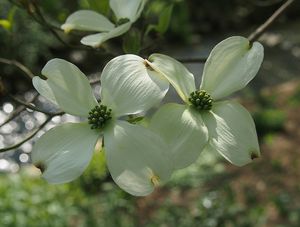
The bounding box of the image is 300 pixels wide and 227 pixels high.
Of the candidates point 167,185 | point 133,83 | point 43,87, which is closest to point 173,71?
point 133,83

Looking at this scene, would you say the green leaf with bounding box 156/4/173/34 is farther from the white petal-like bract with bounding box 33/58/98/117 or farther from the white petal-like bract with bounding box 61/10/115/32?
the white petal-like bract with bounding box 33/58/98/117

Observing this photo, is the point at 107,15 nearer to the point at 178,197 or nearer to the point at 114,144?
the point at 114,144

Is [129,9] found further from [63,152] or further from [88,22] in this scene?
[63,152]

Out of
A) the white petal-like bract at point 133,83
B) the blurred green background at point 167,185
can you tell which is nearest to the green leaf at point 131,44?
the blurred green background at point 167,185

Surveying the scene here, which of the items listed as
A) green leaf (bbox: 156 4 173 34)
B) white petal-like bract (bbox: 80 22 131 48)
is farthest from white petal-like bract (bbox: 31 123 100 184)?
green leaf (bbox: 156 4 173 34)

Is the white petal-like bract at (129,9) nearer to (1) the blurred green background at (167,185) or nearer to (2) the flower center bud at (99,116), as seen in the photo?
(1) the blurred green background at (167,185)

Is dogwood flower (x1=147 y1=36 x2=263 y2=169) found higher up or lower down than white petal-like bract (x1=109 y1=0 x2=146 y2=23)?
lower down

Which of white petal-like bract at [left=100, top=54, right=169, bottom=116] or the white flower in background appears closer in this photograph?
white petal-like bract at [left=100, top=54, right=169, bottom=116]
